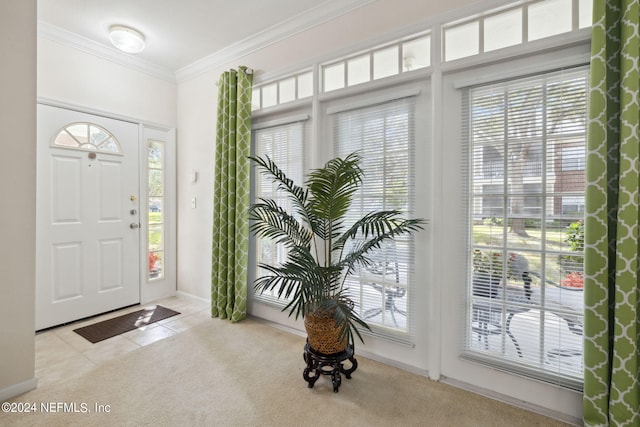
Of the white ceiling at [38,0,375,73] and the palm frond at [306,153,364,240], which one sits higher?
the white ceiling at [38,0,375,73]

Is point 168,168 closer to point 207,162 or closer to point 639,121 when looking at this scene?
point 207,162

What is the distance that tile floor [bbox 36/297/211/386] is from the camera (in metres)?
2.05

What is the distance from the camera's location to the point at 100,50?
2926 millimetres

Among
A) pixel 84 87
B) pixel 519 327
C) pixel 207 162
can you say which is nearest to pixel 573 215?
pixel 519 327

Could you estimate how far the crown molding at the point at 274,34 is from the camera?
7.52ft

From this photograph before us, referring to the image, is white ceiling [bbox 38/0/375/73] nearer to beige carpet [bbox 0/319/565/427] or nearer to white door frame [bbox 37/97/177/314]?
white door frame [bbox 37/97/177/314]

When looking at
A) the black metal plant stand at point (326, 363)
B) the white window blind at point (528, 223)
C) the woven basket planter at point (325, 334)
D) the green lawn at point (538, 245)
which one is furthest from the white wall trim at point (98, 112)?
the green lawn at point (538, 245)

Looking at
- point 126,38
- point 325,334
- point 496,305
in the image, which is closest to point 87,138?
point 126,38

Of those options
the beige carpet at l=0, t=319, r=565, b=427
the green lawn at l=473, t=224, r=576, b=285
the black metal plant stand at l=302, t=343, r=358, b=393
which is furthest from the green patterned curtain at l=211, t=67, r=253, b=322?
the green lawn at l=473, t=224, r=576, b=285

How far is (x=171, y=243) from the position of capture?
11.8ft

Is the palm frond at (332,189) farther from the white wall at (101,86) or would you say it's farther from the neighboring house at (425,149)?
the white wall at (101,86)

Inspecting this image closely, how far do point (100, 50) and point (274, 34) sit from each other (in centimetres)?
174

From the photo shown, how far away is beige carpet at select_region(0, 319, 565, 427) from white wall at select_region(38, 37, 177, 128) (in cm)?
238

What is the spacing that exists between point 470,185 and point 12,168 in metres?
2.73
